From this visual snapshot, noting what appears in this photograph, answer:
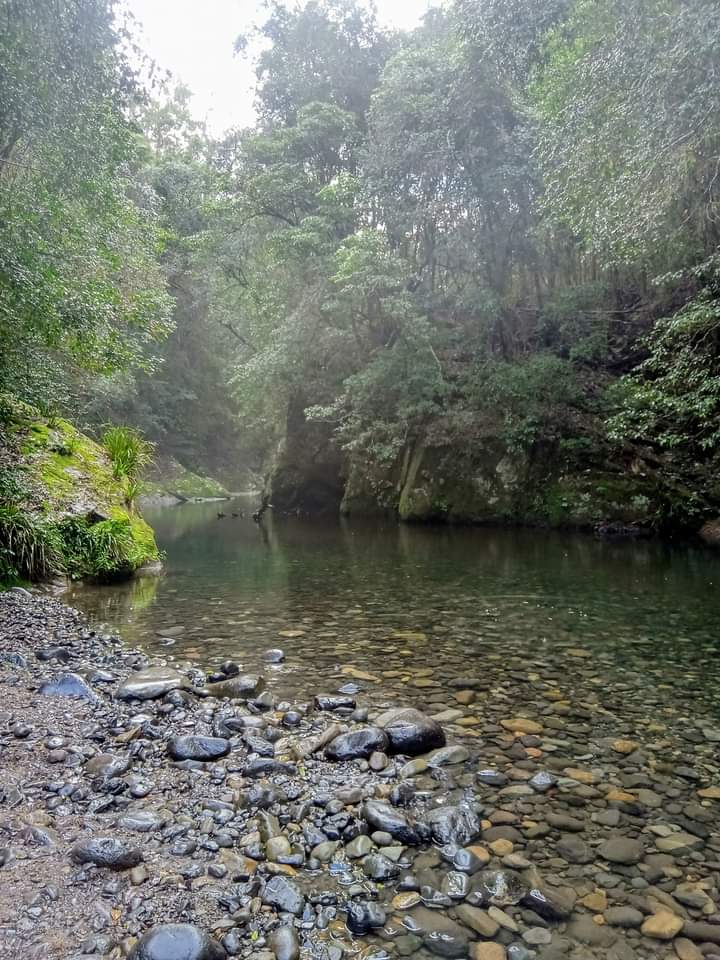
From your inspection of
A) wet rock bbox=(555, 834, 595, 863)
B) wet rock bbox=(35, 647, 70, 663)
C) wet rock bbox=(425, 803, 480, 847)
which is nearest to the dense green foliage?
wet rock bbox=(35, 647, 70, 663)

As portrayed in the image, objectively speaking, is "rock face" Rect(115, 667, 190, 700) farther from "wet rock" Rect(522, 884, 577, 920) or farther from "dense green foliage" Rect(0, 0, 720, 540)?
"dense green foliage" Rect(0, 0, 720, 540)

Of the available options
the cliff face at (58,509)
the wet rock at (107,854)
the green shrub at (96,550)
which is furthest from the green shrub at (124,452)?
the wet rock at (107,854)

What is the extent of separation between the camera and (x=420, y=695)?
4.47 meters

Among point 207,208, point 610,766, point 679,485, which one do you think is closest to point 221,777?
point 610,766

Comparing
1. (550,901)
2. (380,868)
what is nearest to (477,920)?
(550,901)

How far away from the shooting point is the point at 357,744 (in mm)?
3504

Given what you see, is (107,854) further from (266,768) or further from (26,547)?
(26,547)

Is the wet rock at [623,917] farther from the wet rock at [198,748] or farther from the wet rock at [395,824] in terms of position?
the wet rock at [198,748]

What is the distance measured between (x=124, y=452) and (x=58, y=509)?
3082mm

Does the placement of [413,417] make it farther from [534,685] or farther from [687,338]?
[534,685]

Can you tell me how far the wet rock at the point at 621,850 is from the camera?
252 centimetres

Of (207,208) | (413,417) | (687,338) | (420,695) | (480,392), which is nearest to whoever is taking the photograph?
(420,695)

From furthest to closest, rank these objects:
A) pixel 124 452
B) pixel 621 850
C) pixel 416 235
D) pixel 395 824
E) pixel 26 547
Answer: pixel 416 235 < pixel 124 452 < pixel 26 547 < pixel 395 824 < pixel 621 850

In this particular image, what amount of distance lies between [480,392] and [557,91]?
Answer: 23.5 ft
